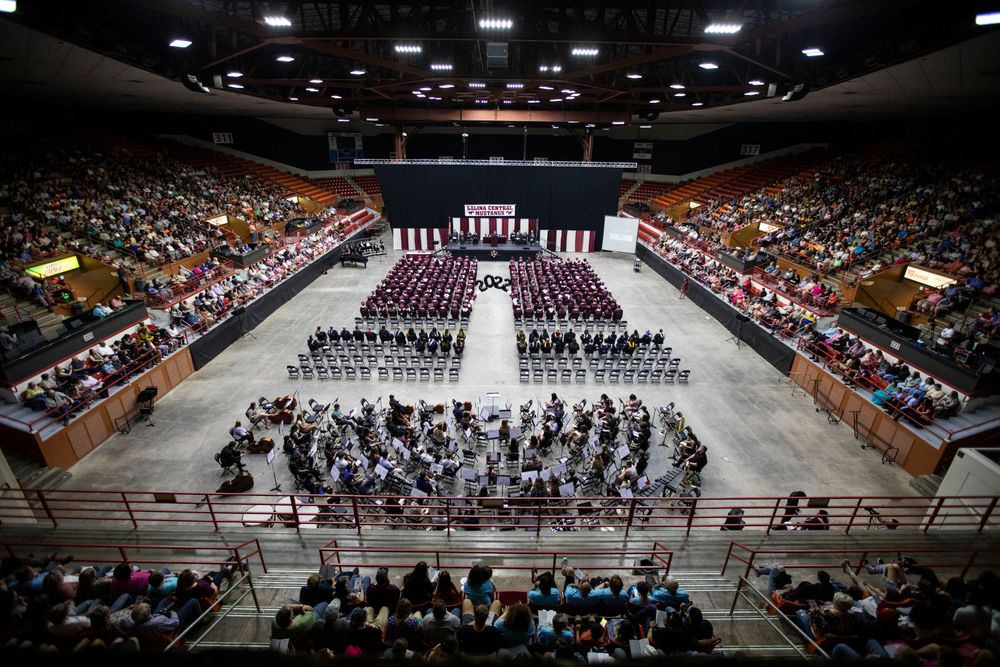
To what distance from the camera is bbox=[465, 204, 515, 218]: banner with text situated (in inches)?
1280

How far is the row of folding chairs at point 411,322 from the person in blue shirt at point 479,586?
14715mm

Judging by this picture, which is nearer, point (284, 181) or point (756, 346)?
point (756, 346)

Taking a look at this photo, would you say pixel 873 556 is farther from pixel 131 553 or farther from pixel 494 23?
pixel 494 23

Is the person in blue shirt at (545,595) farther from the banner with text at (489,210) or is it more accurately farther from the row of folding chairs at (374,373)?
the banner with text at (489,210)

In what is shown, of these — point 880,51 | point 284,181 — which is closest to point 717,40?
point 880,51

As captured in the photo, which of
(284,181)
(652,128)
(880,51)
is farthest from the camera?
(652,128)

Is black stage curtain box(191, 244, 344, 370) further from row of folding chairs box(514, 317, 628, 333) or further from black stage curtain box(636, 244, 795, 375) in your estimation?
black stage curtain box(636, 244, 795, 375)

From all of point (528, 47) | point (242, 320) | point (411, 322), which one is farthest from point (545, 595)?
point (528, 47)

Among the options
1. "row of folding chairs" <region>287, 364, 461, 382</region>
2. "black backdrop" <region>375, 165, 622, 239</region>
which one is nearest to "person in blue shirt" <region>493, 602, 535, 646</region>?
"row of folding chairs" <region>287, 364, 461, 382</region>

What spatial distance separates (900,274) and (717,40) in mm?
13410

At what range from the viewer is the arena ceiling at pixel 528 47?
10383 millimetres

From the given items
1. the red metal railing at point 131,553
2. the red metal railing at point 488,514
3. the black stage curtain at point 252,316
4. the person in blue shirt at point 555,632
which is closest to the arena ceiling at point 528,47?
the black stage curtain at point 252,316

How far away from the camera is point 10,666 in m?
1.15

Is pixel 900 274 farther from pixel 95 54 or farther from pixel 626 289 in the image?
pixel 95 54
